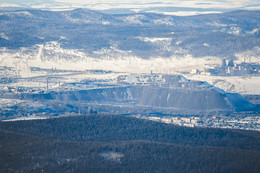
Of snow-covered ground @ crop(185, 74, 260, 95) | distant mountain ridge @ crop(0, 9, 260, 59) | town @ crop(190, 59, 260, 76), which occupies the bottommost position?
snow-covered ground @ crop(185, 74, 260, 95)

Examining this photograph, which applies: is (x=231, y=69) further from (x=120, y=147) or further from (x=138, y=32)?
A: (x=120, y=147)

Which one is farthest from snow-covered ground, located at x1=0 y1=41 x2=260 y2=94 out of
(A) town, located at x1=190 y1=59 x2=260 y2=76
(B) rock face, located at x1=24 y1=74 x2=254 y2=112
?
(B) rock face, located at x1=24 y1=74 x2=254 y2=112

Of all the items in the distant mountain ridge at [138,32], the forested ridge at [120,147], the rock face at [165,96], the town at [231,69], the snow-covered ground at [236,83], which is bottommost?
the forested ridge at [120,147]

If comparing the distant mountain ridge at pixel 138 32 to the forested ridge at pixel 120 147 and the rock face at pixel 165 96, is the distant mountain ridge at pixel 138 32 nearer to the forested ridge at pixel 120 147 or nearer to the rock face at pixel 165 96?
the rock face at pixel 165 96

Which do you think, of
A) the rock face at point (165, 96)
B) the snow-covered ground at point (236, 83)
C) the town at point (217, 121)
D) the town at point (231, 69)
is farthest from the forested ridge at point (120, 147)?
the town at point (231, 69)

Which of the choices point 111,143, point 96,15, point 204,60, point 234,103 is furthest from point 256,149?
point 96,15

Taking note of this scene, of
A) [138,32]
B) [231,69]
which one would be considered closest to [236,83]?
[231,69]

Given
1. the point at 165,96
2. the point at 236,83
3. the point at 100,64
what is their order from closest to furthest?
the point at 165,96 < the point at 236,83 < the point at 100,64

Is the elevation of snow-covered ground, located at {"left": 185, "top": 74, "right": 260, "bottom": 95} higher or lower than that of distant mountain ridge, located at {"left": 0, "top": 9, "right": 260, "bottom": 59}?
lower

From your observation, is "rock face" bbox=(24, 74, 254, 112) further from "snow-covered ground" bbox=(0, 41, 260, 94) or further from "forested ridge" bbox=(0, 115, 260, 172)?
"forested ridge" bbox=(0, 115, 260, 172)

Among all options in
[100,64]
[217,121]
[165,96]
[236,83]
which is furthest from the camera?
[100,64]
